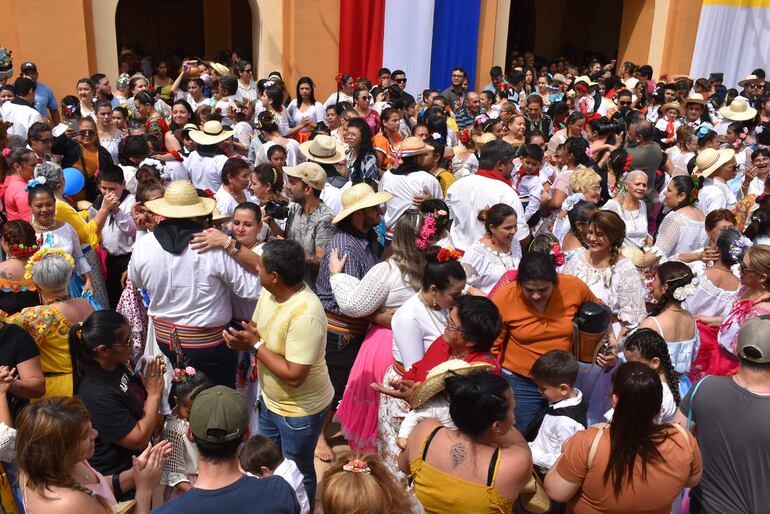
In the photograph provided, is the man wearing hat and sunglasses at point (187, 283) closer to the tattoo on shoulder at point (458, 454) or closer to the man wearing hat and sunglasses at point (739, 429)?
the tattoo on shoulder at point (458, 454)

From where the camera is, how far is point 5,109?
7.91m

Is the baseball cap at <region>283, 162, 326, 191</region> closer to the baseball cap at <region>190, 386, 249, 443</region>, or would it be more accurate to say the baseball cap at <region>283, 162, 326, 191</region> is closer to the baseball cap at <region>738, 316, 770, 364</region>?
the baseball cap at <region>190, 386, 249, 443</region>

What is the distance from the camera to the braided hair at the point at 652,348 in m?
3.61

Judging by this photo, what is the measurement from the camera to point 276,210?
5.62 metres

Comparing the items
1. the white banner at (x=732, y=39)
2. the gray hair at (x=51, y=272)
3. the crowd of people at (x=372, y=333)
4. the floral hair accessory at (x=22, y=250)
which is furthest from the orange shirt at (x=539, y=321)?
the white banner at (x=732, y=39)

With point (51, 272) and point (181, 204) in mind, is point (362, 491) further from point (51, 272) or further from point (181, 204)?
point (181, 204)

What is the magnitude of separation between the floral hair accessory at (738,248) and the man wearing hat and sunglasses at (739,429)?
1.58 m

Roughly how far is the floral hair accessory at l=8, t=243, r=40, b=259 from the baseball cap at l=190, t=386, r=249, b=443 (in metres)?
2.31

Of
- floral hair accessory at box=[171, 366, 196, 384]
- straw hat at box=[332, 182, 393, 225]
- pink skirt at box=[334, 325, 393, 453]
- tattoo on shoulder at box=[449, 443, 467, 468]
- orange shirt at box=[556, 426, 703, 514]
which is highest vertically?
straw hat at box=[332, 182, 393, 225]

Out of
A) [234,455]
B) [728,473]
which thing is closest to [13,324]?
[234,455]

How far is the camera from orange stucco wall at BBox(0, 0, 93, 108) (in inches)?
425

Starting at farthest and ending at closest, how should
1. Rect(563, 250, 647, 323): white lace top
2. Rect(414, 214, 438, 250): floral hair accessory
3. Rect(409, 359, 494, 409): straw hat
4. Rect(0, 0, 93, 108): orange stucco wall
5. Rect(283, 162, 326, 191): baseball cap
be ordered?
Rect(0, 0, 93, 108): orange stucco wall, Rect(283, 162, 326, 191): baseball cap, Rect(563, 250, 647, 323): white lace top, Rect(414, 214, 438, 250): floral hair accessory, Rect(409, 359, 494, 409): straw hat

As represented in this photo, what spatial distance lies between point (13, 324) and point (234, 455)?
1533mm

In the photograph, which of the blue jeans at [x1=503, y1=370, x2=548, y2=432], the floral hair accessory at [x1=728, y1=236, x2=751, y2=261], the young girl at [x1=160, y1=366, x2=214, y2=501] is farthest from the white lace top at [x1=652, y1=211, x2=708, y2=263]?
the young girl at [x1=160, y1=366, x2=214, y2=501]
